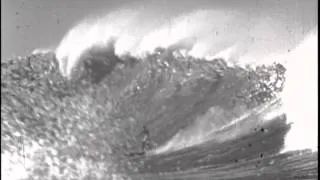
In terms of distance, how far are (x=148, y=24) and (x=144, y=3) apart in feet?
0.14

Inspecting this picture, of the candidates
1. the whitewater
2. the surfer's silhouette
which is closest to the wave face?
the whitewater

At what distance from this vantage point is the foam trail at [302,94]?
0.86m

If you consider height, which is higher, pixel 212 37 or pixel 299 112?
pixel 212 37

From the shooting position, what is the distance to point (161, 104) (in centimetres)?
79

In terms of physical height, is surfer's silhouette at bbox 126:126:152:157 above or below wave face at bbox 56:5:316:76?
below

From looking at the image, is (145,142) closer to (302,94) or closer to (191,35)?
(191,35)

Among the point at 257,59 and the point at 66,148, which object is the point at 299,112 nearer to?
the point at 257,59

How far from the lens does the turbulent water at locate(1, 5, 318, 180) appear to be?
2.33 ft

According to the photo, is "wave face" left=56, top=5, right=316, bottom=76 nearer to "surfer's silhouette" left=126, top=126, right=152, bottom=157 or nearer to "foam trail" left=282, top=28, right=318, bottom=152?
"foam trail" left=282, top=28, right=318, bottom=152

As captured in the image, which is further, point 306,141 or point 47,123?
point 306,141

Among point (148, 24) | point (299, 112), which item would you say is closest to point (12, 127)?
point (148, 24)

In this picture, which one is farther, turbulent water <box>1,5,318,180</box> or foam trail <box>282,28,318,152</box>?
foam trail <box>282,28,318,152</box>

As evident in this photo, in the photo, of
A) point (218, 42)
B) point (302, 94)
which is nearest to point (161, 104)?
point (218, 42)

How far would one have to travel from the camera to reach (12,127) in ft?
2.26
